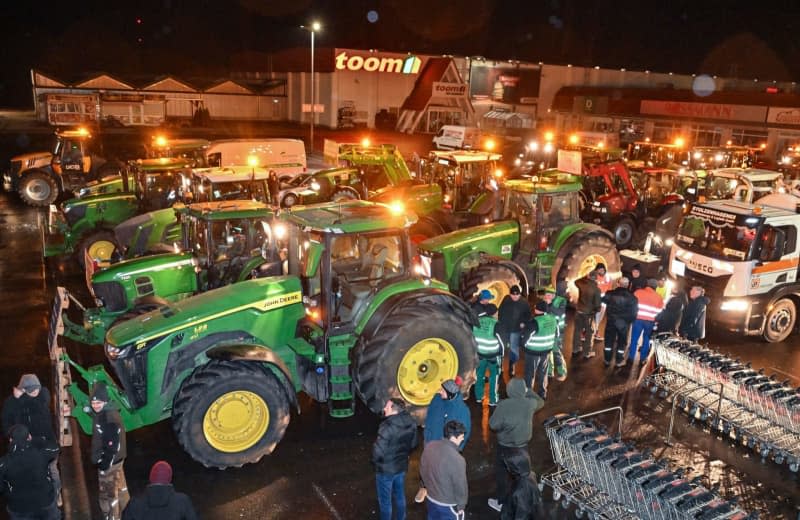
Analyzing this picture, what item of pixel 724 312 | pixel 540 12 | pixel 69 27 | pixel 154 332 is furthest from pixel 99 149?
pixel 69 27

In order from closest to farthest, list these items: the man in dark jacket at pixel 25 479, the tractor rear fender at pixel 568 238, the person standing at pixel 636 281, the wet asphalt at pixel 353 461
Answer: the man in dark jacket at pixel 25 479, the wet asphalt at pixel 353 461, the person standing at pixel 636 281, the tractor rear fender at pixel 568 238

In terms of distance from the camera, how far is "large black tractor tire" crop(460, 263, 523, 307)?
429 inches

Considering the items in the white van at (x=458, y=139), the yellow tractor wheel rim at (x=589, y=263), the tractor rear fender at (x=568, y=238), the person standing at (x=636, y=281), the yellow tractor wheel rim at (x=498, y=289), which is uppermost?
the white van at (x=458, y=139)

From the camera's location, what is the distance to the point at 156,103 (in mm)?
45281

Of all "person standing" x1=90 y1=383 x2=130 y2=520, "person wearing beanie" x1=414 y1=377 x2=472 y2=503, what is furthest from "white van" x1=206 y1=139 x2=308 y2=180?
"person wearing beanie" x1=414 y1=377 x2=472 y2=503

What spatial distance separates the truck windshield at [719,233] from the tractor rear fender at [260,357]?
7.77 m

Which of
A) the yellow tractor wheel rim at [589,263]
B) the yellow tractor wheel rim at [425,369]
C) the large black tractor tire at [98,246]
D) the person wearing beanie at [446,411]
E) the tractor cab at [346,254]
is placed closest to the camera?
the person wearing beanie at [446,411]

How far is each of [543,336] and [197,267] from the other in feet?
16.9

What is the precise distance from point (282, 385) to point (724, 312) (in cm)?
771

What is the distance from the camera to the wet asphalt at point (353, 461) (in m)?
6.57

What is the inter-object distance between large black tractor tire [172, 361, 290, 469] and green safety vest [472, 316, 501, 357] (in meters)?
2.62

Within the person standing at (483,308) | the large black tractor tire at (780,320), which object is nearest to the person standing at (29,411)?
the person standing at (483,308)

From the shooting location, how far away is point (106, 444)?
5789mm

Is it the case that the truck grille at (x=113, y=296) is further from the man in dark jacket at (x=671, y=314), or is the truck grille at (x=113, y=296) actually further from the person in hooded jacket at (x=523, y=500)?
the man in dark jacket at (x=671, y=314)
